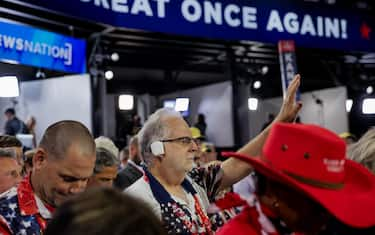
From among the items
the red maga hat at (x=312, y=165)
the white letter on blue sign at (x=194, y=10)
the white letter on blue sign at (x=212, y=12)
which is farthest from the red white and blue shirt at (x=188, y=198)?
the white letter on blue sign at (x=212, y=12)

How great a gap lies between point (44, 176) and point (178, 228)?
701 mm

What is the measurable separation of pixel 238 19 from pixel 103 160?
600cm

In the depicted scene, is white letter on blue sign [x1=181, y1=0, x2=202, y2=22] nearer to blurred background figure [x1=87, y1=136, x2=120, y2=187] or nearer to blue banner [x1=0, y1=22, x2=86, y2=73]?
blue banner [x1=0, y1=22, x2=86, y2=73]

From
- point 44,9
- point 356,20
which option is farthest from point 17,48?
point 356,20

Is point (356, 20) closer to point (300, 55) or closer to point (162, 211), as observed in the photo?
point (300, 55)

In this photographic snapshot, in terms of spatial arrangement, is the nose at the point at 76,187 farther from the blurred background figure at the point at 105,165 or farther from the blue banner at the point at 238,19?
the blue banner at the point at 238,19

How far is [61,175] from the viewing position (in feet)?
6.78

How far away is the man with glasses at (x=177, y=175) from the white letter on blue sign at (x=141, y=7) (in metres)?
5.15

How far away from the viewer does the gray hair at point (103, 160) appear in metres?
3.42

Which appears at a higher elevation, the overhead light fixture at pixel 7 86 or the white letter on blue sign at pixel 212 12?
the white letter on blue sign at pixel 212 12

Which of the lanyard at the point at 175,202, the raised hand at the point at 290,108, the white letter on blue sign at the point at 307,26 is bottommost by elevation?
the lanyard at the point at 175,202

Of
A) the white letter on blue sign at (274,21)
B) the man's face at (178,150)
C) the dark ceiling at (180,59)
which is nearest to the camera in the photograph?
the man's face at (178,150)

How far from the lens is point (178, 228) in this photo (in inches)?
99.2

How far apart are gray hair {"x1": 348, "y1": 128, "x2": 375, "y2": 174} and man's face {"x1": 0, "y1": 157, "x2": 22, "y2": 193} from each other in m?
2.06
